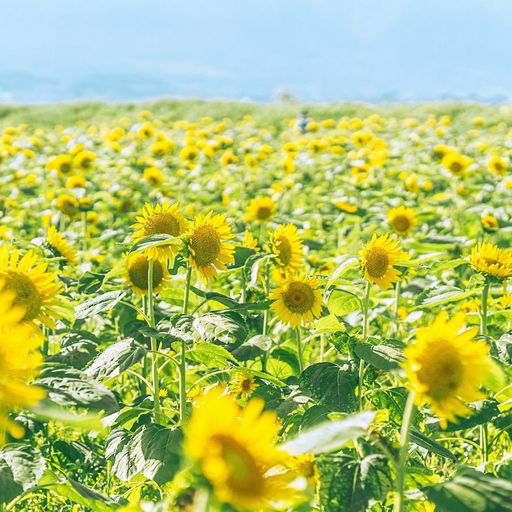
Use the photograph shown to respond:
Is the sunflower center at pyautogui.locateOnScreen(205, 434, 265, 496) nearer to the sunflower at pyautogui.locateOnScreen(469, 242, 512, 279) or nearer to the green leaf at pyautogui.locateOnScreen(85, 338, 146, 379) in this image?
the green leaf at pyautogui.locateOnScreen(85, 338, 146, 379)

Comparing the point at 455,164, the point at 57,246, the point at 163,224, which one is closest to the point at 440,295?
the point at 163,224

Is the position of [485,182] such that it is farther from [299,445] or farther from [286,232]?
[299,445]

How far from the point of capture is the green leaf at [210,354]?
167 centimetres

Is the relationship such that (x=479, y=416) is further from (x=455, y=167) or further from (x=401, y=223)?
(x=455, y=167)

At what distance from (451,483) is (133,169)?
5224 mm

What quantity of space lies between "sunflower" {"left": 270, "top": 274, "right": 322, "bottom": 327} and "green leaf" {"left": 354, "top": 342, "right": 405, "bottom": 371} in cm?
38

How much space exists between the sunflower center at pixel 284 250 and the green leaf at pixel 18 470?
41.0 inches

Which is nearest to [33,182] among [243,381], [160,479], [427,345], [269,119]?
[243,381]

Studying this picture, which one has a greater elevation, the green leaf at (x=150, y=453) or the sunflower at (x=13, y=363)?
the sunflower at (x=13, y=363)

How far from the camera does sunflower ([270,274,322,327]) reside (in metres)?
1.99

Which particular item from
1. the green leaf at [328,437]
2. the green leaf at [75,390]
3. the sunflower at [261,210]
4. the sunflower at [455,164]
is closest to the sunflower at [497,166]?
the sunflower at [455,164]

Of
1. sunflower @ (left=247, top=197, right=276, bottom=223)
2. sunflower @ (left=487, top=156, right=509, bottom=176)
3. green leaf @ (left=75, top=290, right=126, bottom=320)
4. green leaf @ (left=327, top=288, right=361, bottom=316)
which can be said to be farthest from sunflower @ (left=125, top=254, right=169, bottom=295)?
sunflower @ (left=487, top=156, right=509, bottom=176)

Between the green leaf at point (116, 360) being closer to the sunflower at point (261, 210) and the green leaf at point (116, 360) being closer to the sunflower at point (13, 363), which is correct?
the sunflower at point (13, 363)

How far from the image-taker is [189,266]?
1.77 metres
